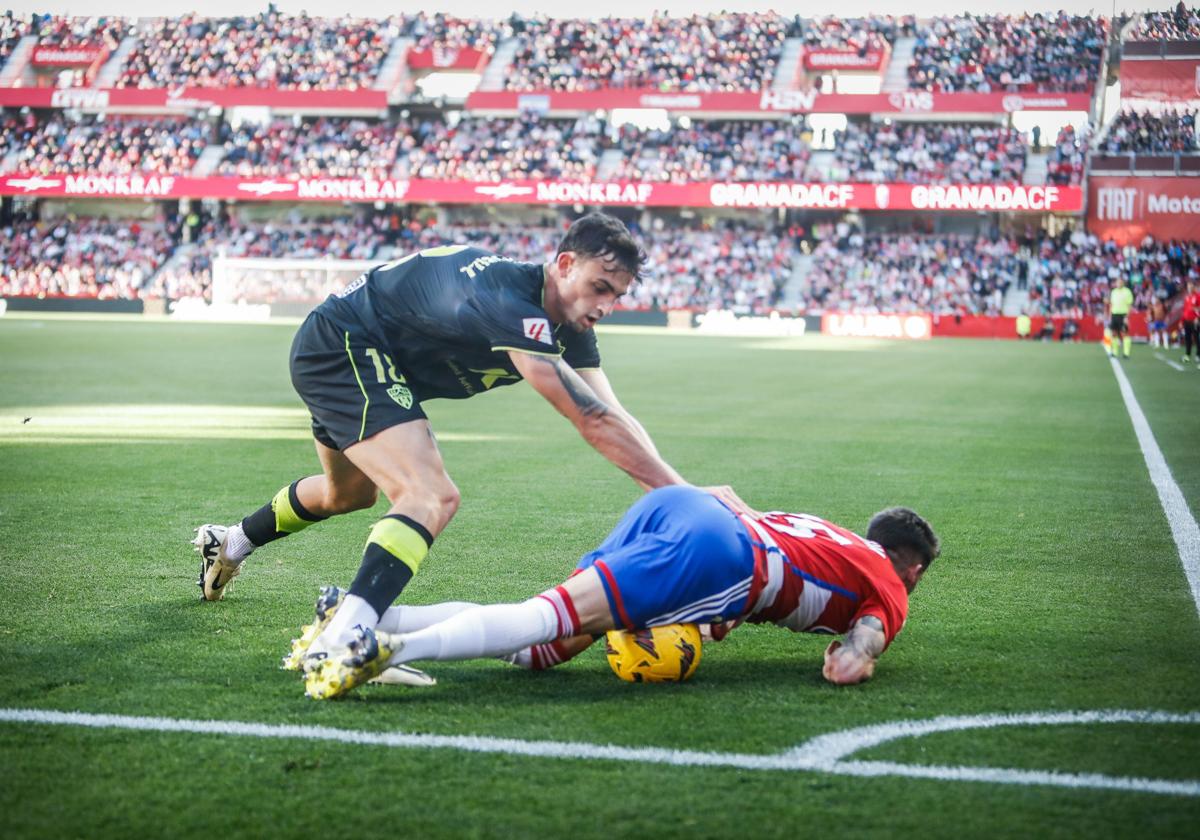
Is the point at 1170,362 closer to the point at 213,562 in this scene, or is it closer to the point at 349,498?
the point at 349,498

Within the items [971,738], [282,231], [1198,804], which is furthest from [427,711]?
[282,231]

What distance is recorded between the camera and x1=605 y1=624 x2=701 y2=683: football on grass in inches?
184

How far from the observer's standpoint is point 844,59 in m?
53.1

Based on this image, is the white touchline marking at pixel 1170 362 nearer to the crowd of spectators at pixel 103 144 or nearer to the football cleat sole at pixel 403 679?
the football cleat sole at pixel 403 679

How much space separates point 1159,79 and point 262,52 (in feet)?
121

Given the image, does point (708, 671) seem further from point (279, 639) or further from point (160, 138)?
Result: point (160, 138)

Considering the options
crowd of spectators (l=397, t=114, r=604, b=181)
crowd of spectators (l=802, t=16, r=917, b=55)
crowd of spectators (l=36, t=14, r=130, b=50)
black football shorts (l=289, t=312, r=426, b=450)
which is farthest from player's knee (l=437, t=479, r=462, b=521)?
crowd of spectators (l=36, t=14, r=130, b=50)

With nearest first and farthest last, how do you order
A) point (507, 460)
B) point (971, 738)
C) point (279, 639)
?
point (971, 738) < point (279, 639) < point (507, 460)

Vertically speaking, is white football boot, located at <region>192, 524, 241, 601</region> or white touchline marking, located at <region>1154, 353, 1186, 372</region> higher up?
white football boot, located at <region>192, 524, 241, 601</region>

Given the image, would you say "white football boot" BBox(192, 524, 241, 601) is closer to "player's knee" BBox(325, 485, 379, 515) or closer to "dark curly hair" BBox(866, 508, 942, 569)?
"player's knee" BBox(325, 485, 379, 515)

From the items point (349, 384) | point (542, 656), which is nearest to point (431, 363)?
point (349, 384)

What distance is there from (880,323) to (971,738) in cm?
4228

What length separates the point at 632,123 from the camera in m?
53.7

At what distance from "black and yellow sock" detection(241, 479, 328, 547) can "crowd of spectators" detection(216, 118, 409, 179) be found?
48.0 meters
